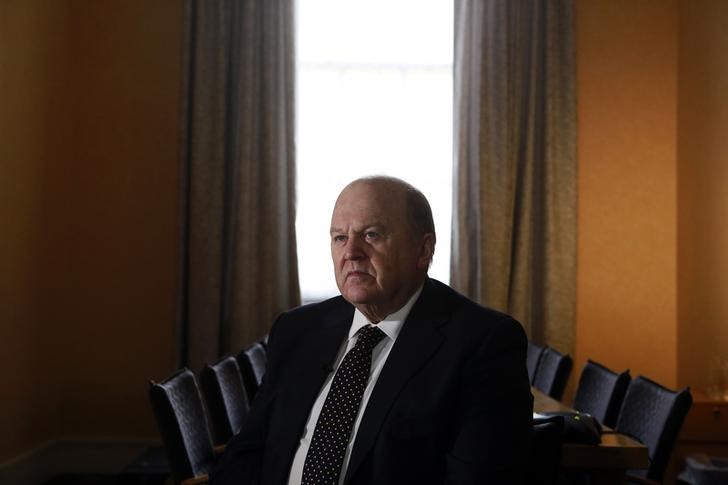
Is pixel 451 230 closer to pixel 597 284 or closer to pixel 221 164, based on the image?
pixel 597 284

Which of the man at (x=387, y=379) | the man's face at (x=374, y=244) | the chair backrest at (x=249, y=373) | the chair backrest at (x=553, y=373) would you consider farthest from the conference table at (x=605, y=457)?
the chair backrest at (x=249, y=373)

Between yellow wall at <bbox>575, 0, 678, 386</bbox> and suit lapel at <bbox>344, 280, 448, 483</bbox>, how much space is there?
3762 millimetres

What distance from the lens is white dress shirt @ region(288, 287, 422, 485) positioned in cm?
200

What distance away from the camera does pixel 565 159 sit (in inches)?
218

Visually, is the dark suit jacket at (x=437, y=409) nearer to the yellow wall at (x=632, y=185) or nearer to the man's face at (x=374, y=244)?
the man's face at (x=374, y=244)

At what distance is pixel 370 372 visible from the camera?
2.03 meters

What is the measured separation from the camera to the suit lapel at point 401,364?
189 centimetres

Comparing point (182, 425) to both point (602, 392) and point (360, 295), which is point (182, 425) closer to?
point (360, 295)

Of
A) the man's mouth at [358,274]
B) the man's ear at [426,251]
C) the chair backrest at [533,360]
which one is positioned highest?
the man's ear at [426,251]

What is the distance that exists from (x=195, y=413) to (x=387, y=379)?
1.04m

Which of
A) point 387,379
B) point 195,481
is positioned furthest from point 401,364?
point 195,481

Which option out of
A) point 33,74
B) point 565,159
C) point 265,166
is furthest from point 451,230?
point 33,74

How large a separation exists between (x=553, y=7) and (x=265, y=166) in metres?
2.13

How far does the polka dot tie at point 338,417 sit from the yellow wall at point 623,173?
12.5 ft
